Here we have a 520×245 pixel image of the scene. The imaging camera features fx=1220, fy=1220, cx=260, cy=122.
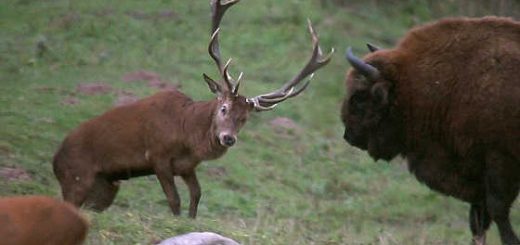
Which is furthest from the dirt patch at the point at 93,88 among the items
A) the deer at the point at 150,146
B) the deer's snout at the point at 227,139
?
the deer's snout at the point at 227,139

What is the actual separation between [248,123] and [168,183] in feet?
23.4

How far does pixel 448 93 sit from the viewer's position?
11383 millimetres

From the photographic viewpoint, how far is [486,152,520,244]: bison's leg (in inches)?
434

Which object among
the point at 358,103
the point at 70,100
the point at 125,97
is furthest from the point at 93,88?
the point at 358,103

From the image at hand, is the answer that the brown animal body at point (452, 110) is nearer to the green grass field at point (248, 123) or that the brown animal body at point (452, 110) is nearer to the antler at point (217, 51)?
the green grass field at point (248, 123)

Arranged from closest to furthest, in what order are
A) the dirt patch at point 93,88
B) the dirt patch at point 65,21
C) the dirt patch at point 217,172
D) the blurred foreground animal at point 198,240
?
the blurred foreground animal at point 198,240, the dirt patch at point 217,172, the dirt patch at point 93,88, the dirt patch at point 65,21

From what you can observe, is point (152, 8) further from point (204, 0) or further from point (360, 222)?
point (360, 222)

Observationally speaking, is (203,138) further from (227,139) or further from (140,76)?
(140,76)

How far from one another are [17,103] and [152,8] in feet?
20.6

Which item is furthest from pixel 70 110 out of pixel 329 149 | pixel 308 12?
pixel 308 12

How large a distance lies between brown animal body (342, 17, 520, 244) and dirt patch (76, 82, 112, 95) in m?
7.90

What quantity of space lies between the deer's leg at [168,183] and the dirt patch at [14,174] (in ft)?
7.47

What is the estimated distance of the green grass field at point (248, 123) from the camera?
1382 centimetres

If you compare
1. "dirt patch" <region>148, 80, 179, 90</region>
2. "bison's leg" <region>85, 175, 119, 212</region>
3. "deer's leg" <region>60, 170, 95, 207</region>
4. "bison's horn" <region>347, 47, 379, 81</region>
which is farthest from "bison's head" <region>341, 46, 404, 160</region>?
"dirt patch" <region>148, 80, 179, 90</region>
